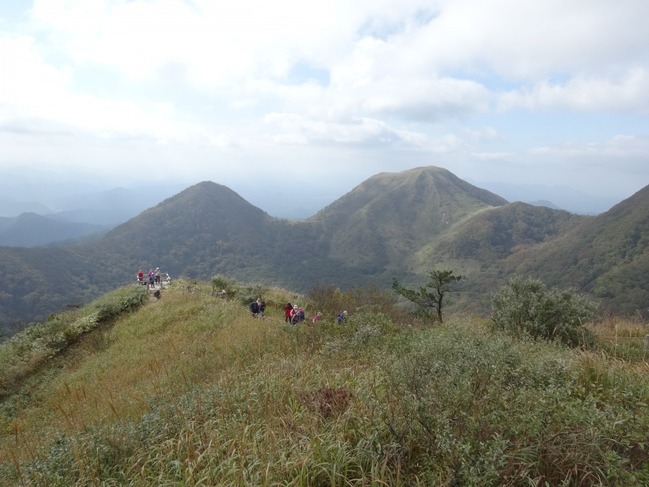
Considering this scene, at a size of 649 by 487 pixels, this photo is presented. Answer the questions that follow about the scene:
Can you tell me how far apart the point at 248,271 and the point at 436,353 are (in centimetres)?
15715

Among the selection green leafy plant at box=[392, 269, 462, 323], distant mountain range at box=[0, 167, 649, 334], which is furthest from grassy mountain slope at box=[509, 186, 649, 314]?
green leafy plant at box=[392, 269, 462, 323]

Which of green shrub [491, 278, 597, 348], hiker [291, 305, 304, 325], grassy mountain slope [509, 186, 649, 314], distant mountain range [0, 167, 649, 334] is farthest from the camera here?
distant mountain range [0, 167, 649, 334]

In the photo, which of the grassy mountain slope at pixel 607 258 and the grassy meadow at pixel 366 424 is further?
the grassy mountain slope at pixel 607 258

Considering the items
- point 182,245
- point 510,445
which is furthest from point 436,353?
point 182,245

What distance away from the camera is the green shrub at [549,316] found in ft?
32.7

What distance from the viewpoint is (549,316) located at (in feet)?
35.2

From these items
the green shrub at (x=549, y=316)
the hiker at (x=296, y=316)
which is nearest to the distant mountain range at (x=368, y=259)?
the green shrub at (x=549, y=316)

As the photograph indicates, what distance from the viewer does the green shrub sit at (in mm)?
9969

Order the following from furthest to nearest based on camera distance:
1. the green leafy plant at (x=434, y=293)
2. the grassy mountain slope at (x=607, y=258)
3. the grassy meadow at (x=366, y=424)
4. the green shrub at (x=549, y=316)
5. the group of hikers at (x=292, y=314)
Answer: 1. the grassy mountain slope at (x=607, y=258)
2. the green leafy plant at (x=434, y=293)
3. the group of hikers at (x=292, y=314)
4. the green shrub at (x=549, y=316)
5. the grassy meadow at (x=366, y=424)

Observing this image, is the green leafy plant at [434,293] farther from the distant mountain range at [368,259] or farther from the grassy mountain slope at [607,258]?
the grassy mountain slope at [607,258]

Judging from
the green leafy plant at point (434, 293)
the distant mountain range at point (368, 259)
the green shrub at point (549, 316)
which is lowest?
the distant mountain range at point (368, 259)

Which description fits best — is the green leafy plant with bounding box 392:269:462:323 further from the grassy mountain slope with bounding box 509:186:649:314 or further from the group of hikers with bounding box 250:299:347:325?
the grassy mountain slope with bounding box 509:186:649:314

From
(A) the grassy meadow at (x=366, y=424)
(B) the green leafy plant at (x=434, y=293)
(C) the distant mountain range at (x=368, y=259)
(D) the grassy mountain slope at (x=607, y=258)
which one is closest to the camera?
(A) the grassy meadow at (x=366, y=424)

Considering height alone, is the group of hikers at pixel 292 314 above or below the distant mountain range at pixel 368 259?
above
